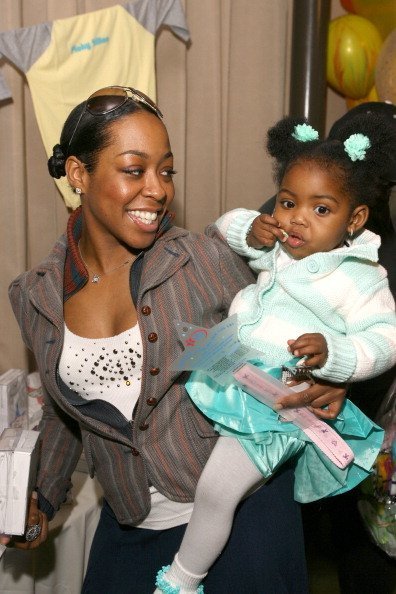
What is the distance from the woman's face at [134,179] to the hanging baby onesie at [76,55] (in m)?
1.49

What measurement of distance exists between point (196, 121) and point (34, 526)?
7.58ft

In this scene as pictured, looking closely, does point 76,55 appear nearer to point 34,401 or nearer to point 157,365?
point 34,401

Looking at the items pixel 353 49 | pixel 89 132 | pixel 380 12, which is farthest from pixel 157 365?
pixel 380 12

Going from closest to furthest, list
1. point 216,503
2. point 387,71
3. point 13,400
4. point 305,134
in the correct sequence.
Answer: point 216,503, point 305,134, point 13,400, point 387,71

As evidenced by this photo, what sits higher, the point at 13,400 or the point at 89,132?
the point at 89,132

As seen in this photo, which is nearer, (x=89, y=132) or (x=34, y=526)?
(x=89, y=132)

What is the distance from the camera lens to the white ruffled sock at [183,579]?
1.53 m

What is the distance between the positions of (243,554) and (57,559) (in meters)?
0.82

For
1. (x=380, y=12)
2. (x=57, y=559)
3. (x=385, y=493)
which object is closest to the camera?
(x=385, y=493)

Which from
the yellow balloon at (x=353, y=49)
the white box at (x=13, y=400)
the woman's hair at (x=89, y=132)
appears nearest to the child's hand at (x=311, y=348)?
the woman's hair at (x=89, y=132)

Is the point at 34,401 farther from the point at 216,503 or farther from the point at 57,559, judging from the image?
the point at 216,503

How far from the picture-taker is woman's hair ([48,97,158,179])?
5.14 feet

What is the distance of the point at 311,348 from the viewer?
4.46 ft

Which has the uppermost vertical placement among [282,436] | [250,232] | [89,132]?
[89,132]
